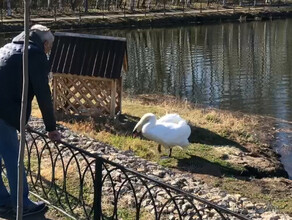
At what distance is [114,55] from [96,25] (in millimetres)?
35438

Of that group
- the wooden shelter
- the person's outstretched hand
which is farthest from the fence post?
the wooden shelter

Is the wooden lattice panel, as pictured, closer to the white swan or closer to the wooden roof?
the wooden roof

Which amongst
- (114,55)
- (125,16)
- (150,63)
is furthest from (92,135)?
(125,16)

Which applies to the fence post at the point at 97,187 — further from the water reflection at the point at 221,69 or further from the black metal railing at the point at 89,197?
the water reflection at the point at 221,69

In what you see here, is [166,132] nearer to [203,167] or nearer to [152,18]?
[203,167]

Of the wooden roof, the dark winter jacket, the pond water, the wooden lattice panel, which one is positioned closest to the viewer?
the dark winter jacket

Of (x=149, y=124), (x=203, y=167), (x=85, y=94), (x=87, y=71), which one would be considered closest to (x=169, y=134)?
(x=149, y=124)

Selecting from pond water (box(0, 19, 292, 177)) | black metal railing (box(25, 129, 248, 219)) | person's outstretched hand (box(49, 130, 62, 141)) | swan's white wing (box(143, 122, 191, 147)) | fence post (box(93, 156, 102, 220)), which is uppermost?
person's outstretched hand (box(49, 130, 62, 141))

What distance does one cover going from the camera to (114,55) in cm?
1253

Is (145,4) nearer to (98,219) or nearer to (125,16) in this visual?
(125,16)

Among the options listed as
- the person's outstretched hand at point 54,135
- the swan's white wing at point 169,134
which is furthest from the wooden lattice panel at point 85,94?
the person's outstretched hand at point 54,135

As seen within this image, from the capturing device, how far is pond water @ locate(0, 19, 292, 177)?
19297 mm

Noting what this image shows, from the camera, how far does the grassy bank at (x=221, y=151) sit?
9148 millimetres

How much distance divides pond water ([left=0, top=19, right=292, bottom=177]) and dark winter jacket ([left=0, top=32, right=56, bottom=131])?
28.4ft
